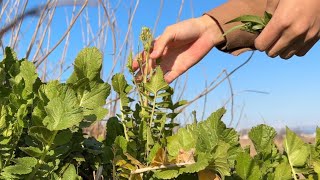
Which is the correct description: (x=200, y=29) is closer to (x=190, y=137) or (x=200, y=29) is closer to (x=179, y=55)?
(x=179, y=55)

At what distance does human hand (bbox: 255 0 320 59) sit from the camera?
92 centimetres

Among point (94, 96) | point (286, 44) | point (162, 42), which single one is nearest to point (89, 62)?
point (94, 96)

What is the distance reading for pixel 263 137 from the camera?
702 mm

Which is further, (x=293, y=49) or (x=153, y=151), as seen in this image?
(x=293, y=49)

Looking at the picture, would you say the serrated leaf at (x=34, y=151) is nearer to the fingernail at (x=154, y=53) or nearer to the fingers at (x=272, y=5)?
the fingernail at (x=154, y=53)

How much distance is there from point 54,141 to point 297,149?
35 centimetres

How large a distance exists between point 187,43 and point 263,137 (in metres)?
0.60

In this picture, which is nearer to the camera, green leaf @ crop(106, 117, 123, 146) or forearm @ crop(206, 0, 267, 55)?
green leaf @ crop(106, 117, 123, 146)

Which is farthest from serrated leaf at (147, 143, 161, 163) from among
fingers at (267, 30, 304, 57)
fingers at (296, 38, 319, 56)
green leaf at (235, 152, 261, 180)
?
fingers at (296, 38, 319, 56)

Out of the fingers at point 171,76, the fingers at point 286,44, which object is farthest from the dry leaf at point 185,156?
the fingers at point 171,76

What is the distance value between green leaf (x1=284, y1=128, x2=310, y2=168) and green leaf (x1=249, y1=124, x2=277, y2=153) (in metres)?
0.03

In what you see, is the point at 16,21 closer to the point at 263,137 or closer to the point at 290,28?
the point at 263,137

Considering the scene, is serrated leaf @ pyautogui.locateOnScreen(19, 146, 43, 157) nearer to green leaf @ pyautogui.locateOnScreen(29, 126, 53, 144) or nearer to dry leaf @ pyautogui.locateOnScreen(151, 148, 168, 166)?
green leaf @ pyautogui.locateOnScreen(29, 126, 53, 144)

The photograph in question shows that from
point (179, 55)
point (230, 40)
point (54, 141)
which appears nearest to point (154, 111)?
Result: point (54, 141)
